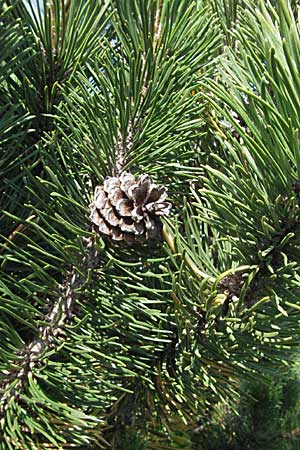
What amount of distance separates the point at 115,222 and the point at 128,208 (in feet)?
0.04

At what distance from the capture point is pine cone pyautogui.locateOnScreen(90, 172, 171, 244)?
345mm

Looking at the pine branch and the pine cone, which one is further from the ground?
the pine cone

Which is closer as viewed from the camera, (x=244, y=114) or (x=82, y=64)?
(x=244, y=114)

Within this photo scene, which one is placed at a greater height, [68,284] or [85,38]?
[85,38]

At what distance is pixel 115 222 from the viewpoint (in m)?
0.35

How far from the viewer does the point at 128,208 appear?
35 centimetres

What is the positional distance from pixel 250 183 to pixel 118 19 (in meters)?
0.16

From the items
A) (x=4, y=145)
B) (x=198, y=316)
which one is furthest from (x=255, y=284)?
(x=4, y=145)

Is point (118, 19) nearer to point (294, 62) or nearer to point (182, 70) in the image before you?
point (182, 70)

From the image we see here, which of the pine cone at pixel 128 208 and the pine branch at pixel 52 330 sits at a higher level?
the pine cone at pixel 128 208

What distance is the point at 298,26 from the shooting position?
27 cm

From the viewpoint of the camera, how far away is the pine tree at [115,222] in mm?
342

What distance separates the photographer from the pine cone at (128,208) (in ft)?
1.13

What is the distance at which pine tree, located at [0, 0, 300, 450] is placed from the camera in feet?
1.12
